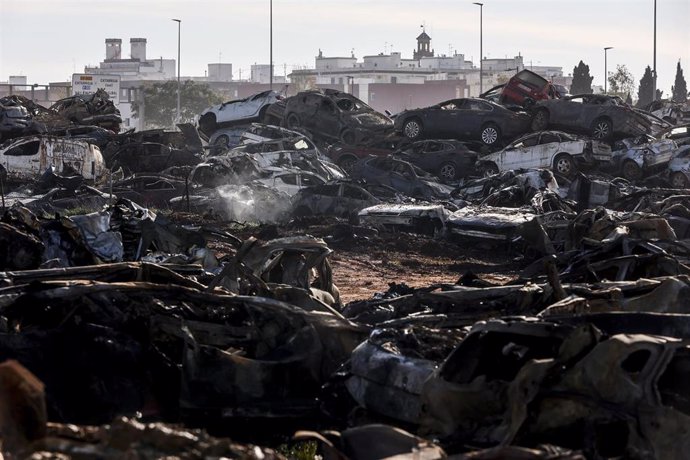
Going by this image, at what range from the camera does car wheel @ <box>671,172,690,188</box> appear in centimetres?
2714

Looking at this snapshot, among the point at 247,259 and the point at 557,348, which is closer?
the point at 557,348

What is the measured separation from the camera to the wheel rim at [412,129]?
108ft

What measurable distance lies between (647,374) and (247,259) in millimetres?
4618

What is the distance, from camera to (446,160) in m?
29.4

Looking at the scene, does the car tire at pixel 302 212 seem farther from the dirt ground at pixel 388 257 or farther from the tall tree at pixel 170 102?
the tall tree at pixel 170 102

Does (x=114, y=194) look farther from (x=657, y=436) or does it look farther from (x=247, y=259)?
(x=657, y=436)

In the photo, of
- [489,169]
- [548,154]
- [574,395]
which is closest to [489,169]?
[489,169]

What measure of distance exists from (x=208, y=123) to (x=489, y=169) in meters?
12.6

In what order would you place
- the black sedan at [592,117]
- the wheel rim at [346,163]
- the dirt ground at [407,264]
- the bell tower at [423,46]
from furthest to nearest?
the bell tower at [423,46]
the wheel rim at [346,163]
the black sedan at [592,117]
the dirt ground at [407,264]

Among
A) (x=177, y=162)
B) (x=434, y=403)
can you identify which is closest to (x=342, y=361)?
(x=434, y=403)

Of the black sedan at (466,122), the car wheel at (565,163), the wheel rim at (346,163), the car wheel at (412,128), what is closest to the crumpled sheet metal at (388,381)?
the car wheel at (565,163)

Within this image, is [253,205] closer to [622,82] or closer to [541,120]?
[541,120]

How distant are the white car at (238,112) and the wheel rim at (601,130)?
11056 millimetres

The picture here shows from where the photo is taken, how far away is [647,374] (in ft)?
17.5
